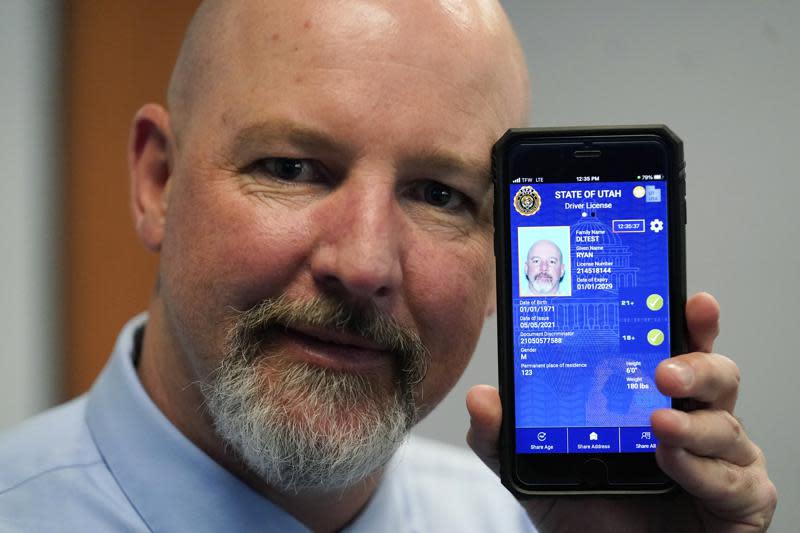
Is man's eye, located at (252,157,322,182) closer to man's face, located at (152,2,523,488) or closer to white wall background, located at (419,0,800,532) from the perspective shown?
man's face, located at (152,2,523,488)

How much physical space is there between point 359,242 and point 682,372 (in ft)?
0.99

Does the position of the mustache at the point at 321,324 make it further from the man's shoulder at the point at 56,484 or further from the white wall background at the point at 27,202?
the white wall background at the point at 27,202

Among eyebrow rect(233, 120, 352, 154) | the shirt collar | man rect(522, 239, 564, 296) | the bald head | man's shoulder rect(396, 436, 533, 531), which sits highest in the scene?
the bald head

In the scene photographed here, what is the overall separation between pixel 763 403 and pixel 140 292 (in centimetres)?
122

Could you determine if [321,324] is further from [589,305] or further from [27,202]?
[27,202]

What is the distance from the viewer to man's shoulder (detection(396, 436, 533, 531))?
3.86 ft

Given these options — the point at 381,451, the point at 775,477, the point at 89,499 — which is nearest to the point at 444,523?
the point at 381,451

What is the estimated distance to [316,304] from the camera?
792 mm

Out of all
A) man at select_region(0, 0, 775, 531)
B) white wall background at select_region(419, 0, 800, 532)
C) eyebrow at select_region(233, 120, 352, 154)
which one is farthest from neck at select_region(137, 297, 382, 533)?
white wall background at select_region(419, 0, 800, 532)

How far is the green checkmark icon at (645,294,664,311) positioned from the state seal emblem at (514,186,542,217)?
0.13m

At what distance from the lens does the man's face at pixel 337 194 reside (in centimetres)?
80

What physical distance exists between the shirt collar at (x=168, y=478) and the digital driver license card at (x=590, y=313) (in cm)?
31

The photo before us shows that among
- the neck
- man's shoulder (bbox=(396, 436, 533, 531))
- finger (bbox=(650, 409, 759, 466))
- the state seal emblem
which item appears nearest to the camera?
finger (bbox=(650, 409, 759, 466))

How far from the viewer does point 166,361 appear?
3.18ft
